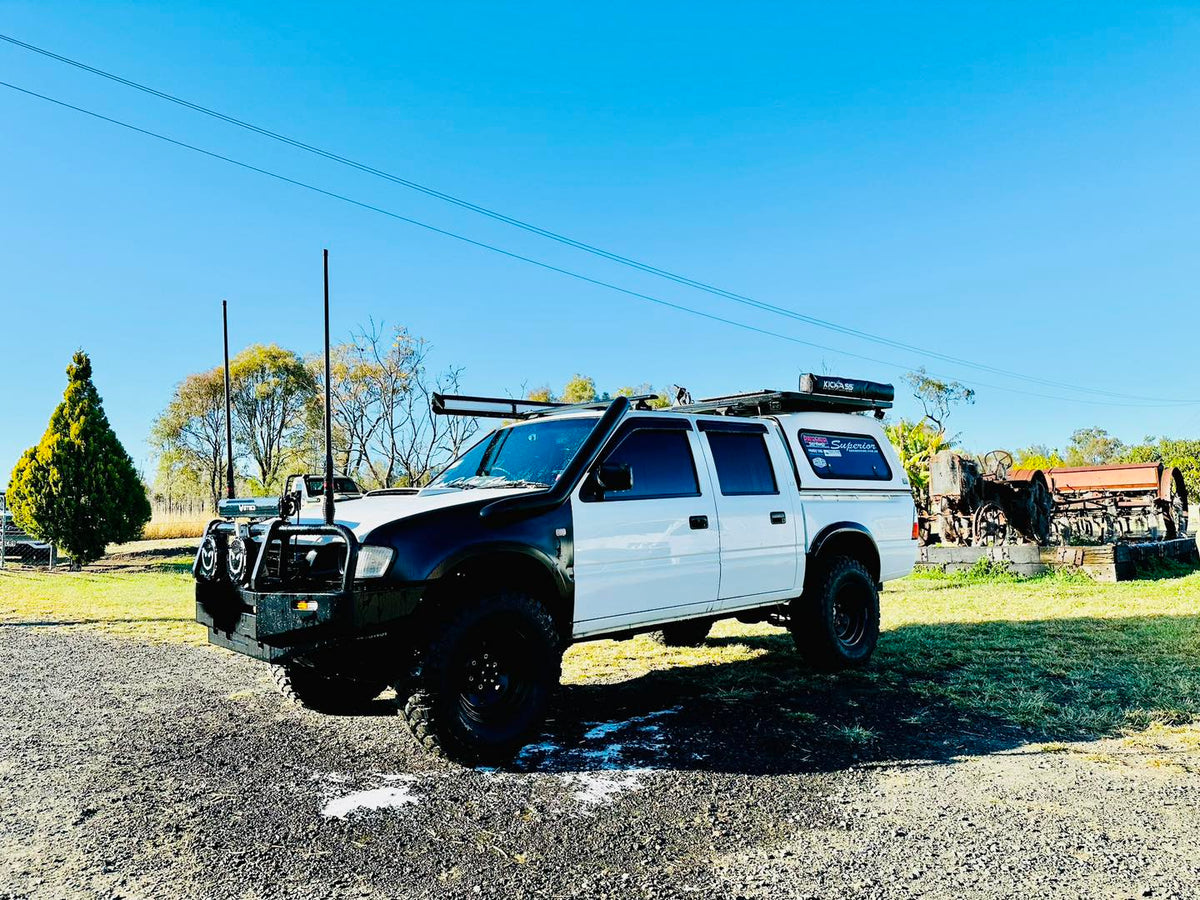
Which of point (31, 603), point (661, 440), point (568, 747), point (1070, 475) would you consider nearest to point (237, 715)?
point (568, 747)

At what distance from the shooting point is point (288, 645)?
4508 mm

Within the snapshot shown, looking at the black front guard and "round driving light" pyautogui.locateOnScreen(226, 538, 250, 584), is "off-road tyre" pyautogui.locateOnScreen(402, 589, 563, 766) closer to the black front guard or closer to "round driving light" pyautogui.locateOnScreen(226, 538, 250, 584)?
the black front guard

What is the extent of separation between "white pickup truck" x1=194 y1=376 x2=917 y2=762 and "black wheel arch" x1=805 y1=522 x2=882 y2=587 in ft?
0.06

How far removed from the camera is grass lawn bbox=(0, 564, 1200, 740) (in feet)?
19.2

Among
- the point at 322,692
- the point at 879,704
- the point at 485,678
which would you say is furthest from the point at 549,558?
the point at 879,704

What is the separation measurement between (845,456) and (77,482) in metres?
19.5

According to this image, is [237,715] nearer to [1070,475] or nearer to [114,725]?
[114,725]

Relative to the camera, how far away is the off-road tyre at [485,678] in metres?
4.53

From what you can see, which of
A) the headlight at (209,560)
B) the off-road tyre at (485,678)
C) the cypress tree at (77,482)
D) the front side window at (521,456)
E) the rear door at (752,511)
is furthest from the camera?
the cypress tree at (77,482)

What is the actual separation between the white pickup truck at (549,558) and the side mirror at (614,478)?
0.01 meters

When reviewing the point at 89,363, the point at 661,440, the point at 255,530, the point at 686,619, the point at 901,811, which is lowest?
the point at 901,811

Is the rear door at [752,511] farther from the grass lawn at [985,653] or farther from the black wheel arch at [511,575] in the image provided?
the black wheel arch at [511,575]

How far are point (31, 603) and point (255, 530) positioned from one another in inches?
428

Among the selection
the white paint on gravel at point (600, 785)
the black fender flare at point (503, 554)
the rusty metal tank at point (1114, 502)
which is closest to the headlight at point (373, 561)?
the black fender flare at point (503, 554)
